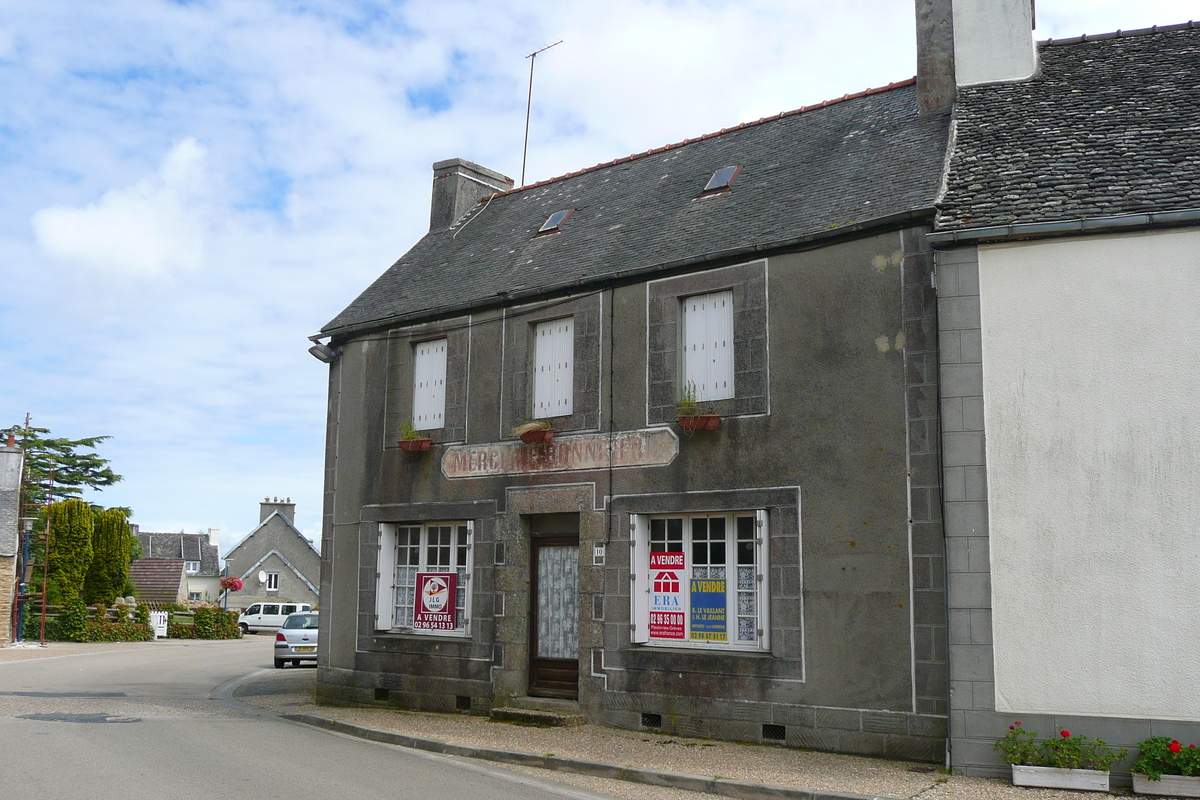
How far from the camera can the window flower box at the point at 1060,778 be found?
8469 millimetres

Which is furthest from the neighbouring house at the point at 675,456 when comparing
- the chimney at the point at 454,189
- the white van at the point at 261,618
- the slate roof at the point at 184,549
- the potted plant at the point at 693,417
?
the slate roof at the point at 184,549

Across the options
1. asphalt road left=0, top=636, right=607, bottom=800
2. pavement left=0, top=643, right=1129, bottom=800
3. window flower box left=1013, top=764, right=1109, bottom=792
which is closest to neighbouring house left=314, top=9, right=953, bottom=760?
pavement left=0, top=643, right=1129, bottom=800

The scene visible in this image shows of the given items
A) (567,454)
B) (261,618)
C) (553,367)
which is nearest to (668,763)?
(567,454)

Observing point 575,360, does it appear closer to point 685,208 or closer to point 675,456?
point 675,456

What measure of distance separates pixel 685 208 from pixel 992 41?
4.44m

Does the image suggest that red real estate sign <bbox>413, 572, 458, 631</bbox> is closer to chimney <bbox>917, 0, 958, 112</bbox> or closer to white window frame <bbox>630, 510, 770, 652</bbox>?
white window frame <bbox>630, 510, 770, 652</bbox>

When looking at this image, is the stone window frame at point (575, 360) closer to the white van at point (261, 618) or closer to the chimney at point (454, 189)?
the chimney at point (454, 189)

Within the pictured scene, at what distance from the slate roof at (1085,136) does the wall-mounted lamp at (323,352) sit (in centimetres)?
1004

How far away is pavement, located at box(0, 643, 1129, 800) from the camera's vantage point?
28.1ft

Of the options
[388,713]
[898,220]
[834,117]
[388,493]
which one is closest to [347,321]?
[388,493]

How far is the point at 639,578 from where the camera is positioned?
12391mm

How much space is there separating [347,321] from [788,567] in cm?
885

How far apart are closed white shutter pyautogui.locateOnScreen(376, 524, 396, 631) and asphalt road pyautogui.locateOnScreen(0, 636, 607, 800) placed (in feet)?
6.53

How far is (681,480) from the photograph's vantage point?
12148mm
